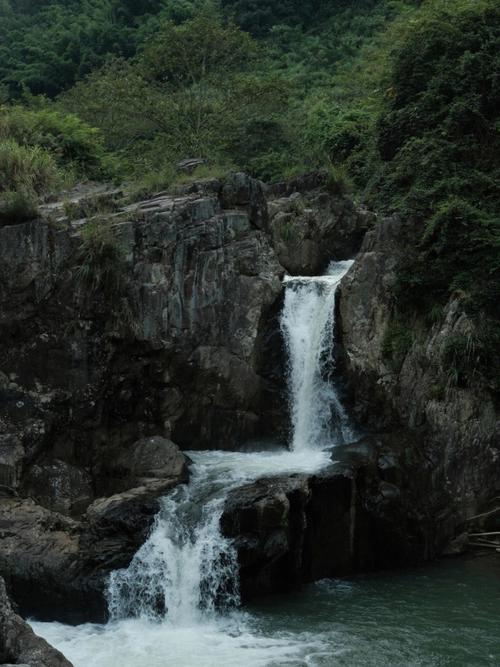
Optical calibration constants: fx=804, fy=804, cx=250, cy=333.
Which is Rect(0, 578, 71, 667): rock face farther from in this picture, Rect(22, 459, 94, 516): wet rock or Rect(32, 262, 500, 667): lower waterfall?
Rect(22, 459, 94, 516): wet rock

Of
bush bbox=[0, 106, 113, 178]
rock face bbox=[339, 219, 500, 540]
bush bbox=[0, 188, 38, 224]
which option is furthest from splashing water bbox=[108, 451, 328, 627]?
bush bbox=[0, 106, 113, 178]

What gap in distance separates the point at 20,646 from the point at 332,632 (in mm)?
4585

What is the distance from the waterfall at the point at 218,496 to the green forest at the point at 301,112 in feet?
6.45

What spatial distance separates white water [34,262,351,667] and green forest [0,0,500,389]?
4.36 metres

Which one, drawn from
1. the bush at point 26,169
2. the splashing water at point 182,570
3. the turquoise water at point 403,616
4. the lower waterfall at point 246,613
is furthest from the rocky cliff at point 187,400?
the bush at point 26,169

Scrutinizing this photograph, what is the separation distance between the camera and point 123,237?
15.6 metres

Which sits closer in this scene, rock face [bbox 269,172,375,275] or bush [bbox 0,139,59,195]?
bush [bbox 0,139,59,195]

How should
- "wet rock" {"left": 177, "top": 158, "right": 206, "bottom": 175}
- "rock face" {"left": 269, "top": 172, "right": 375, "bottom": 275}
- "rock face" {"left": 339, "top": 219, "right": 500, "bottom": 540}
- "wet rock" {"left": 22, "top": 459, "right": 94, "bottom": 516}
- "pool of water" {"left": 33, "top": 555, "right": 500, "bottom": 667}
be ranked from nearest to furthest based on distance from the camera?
"pool of water" {"left": 33, "top": 555, "right": 500, "bottom": 667} → "wet rock" {"left": 22, "top": 459, "right": 94, "bottom": 516} → "rock face" {"left": 339, "top": 219, "right": 500, "bottom": 540} → "wet rock" {"left": 177, "top": 158, "right": 206, "bottom": 175} → "rock face" {"left": 269, "top": 172, "right": 375, "bottom": 275}

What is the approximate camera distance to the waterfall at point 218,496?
11820 mm

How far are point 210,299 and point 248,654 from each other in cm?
773

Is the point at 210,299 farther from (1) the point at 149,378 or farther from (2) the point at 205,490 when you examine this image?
(2) the point at 205,490

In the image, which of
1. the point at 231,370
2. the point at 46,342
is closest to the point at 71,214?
the point at 46,342

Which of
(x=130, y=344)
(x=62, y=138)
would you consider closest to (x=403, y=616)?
(x=130, y=344)

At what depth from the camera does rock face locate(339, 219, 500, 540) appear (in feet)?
47.0
